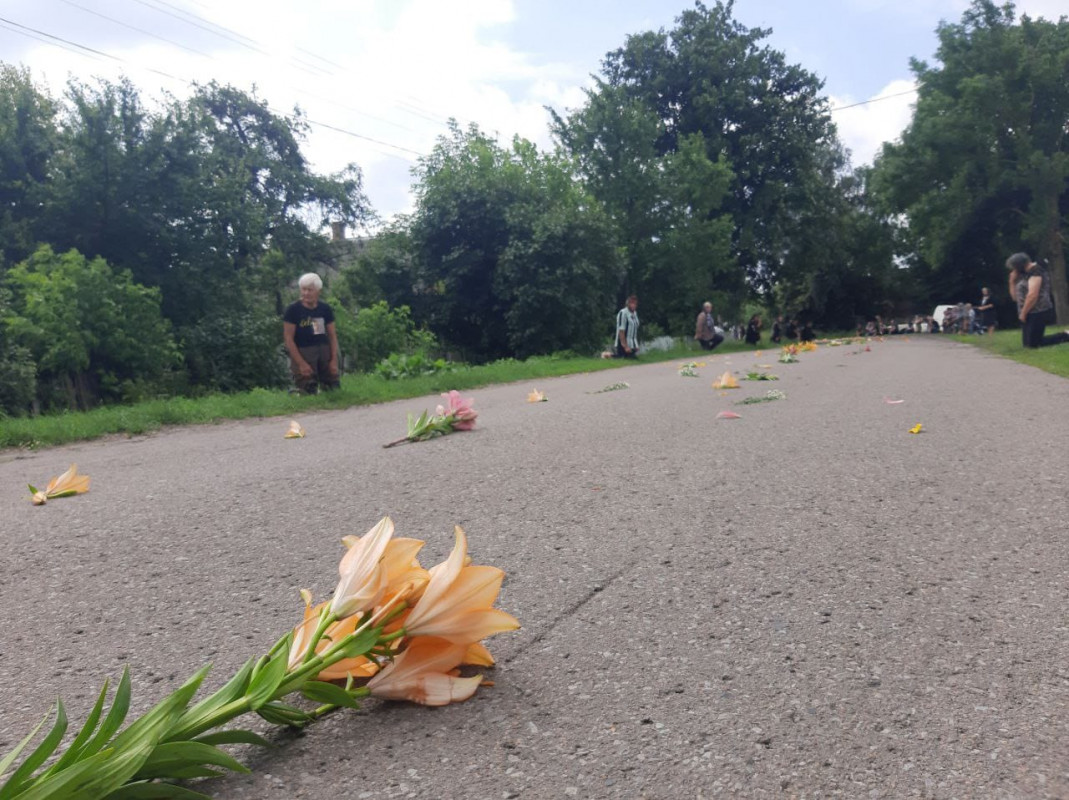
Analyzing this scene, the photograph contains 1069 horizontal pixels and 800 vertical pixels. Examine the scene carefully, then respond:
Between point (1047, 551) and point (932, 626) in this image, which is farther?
point (1047, 551)

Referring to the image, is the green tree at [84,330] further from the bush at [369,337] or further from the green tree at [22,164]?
the bush at [369,337]

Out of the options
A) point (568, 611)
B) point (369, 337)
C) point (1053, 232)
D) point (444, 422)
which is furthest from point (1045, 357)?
point (1053, 232)

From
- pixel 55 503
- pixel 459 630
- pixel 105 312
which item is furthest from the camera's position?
pixel 105 312

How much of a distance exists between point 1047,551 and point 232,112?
42.3m

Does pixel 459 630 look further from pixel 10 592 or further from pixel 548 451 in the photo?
Answer: pixel 548 451

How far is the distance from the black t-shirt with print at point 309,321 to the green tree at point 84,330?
484 centimetres

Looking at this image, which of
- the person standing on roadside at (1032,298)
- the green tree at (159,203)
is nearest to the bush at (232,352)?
the green tree at (159,203)

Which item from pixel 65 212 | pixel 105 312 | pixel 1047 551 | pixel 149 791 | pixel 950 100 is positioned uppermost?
pixel 950 100

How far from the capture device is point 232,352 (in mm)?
19219

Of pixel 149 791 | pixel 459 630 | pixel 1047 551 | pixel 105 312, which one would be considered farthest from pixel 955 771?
pixel 105 312

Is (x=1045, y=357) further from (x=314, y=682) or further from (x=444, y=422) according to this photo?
(x=314, y=682)

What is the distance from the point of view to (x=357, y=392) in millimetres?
12484

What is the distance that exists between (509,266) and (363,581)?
24.5 meters

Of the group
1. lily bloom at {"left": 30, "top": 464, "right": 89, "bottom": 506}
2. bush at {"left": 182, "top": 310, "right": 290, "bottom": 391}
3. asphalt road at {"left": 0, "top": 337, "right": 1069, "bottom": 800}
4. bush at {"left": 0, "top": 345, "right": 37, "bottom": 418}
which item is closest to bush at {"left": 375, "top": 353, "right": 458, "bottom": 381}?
bush at {"left": 182, "top": 310, "right": 290, "bottom": 391}
